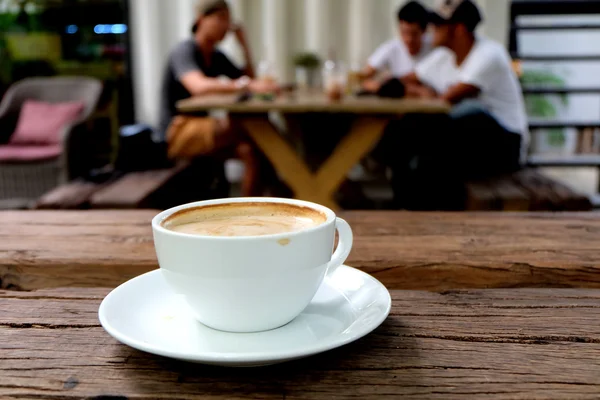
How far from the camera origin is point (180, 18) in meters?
4.47

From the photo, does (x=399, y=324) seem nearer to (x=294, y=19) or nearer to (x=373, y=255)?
(x=373, y=255)

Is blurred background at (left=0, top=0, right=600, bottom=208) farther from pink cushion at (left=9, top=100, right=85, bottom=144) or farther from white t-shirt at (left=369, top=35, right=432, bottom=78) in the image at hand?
pink cushion at (left=9, top=100, right=85, bottom=144)

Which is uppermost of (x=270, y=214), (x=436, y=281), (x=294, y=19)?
(x=294, y=19)

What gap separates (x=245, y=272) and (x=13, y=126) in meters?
3.84

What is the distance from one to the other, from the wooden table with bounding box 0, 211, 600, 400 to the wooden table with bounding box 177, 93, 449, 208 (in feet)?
5.62

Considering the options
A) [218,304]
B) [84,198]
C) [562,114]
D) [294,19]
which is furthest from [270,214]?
[562,114]

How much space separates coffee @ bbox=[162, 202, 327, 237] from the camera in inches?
20.9

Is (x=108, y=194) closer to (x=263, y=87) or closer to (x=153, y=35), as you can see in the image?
(x=263, y=87)

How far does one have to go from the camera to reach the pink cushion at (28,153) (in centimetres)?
332

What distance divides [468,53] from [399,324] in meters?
2.79

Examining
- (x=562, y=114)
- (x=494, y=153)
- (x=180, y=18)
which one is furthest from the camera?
(x=562, y=114)

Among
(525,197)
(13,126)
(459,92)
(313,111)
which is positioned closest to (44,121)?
(13,126)

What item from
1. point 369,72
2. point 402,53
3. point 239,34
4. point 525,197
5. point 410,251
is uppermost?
point 239,34

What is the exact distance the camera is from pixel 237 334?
514 millimetres
